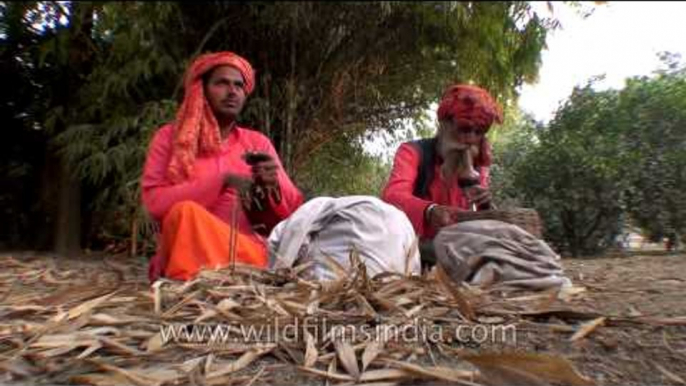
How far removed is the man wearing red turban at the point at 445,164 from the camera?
3043 millimetres

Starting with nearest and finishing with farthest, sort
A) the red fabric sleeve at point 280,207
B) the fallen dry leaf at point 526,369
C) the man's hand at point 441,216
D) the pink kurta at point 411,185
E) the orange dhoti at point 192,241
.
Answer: the fallen dry leaf at point 526,369, the orange dhoti at point 192,241, the man's hand at point 441,216, the red fabric sleeve at point 280,207, the pink kurta at point 411,185

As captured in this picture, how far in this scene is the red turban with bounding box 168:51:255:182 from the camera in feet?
10.1

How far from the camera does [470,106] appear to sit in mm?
3061

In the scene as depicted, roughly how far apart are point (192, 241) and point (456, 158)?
1.17m

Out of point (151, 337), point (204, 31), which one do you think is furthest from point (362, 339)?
point (204, 31)

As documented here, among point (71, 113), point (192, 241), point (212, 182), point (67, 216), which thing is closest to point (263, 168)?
point (212, 182)

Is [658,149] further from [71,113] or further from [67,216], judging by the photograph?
[67,216]

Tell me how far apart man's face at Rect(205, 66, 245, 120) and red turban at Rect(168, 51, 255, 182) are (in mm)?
26

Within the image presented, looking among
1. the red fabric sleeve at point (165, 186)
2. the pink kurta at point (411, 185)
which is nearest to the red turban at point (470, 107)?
the pink kurta at point (411, 185)

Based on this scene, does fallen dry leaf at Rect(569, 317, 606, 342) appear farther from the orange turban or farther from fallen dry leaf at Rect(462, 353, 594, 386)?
the orange turban

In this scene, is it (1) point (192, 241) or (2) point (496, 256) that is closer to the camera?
(2) point (496, 256)

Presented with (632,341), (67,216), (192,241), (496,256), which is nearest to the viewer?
(632,341)

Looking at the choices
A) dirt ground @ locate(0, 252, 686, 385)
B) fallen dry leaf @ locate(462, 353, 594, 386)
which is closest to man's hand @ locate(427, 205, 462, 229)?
dirt ground @ locate(0, 252, 686, 385)

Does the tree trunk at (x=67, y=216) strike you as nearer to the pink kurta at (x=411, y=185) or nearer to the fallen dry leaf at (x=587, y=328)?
the pink kurta at (x=411, y=185)
